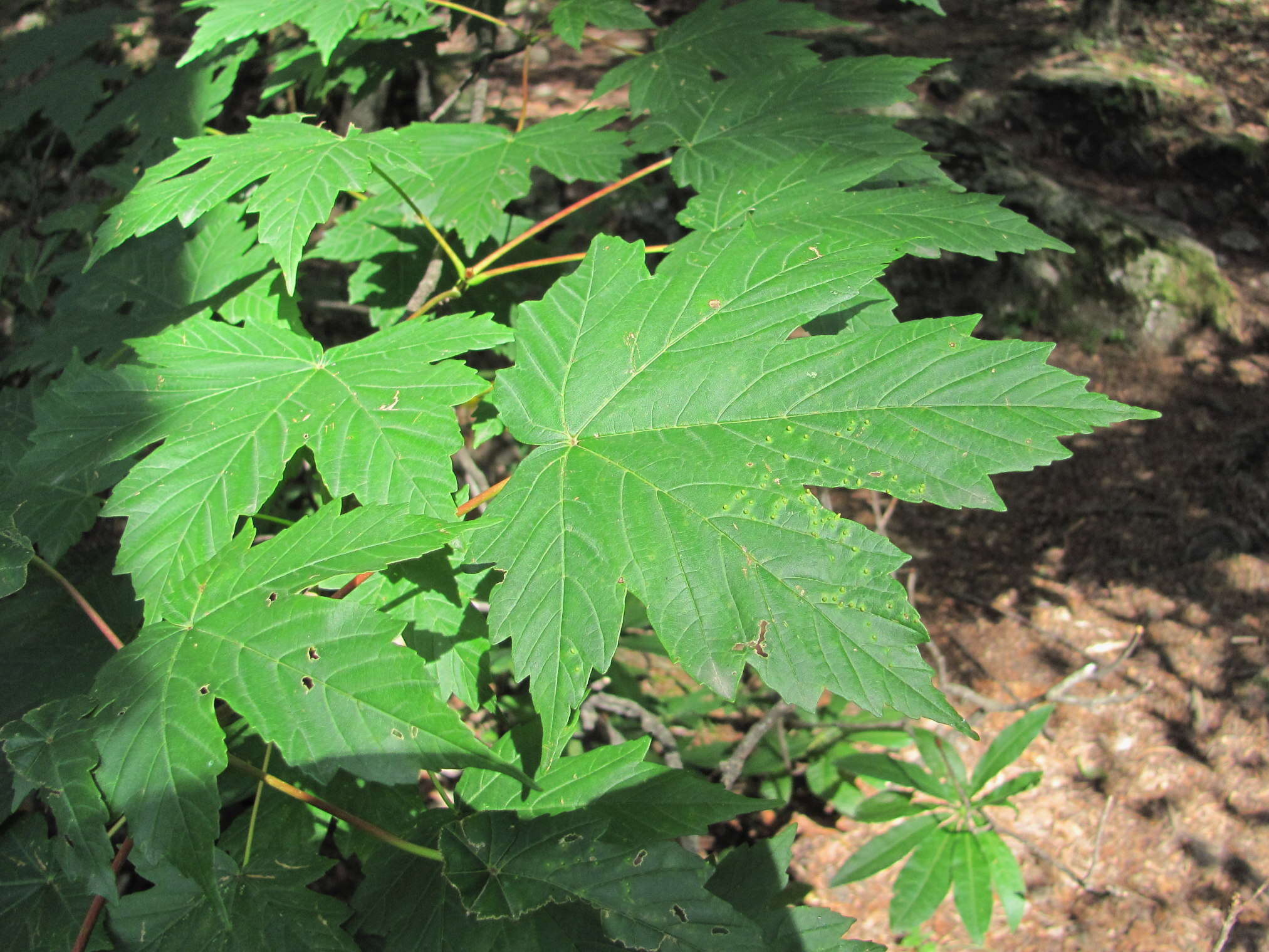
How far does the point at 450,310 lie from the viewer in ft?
6.75

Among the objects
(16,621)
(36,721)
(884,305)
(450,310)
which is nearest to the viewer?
(36,721)

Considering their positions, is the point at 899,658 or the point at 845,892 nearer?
the point at 899,658

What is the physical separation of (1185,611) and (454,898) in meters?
4.15

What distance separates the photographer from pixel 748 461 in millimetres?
1083

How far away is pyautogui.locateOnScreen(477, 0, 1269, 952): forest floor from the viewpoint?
10.7ft

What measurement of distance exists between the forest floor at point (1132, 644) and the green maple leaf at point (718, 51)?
228cm

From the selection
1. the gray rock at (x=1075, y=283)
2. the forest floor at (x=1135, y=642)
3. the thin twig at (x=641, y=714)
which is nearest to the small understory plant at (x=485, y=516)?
the thin twig at (x=641, y=714)

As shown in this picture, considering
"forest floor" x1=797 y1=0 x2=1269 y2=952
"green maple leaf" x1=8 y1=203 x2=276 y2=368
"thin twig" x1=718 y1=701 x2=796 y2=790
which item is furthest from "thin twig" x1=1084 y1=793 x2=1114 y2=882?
"green maple leaf" x1=8 y1=203 x2=276 y2=368

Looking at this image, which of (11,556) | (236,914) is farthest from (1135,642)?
(11,556)

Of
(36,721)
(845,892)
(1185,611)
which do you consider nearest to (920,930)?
(845,892)

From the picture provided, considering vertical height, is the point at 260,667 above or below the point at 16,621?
above

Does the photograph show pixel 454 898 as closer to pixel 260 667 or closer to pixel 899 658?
pixel 260 667

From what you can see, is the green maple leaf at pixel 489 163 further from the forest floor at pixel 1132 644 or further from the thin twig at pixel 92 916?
the forest floor at pixel 1132 644

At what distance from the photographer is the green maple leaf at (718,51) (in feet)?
6.15
